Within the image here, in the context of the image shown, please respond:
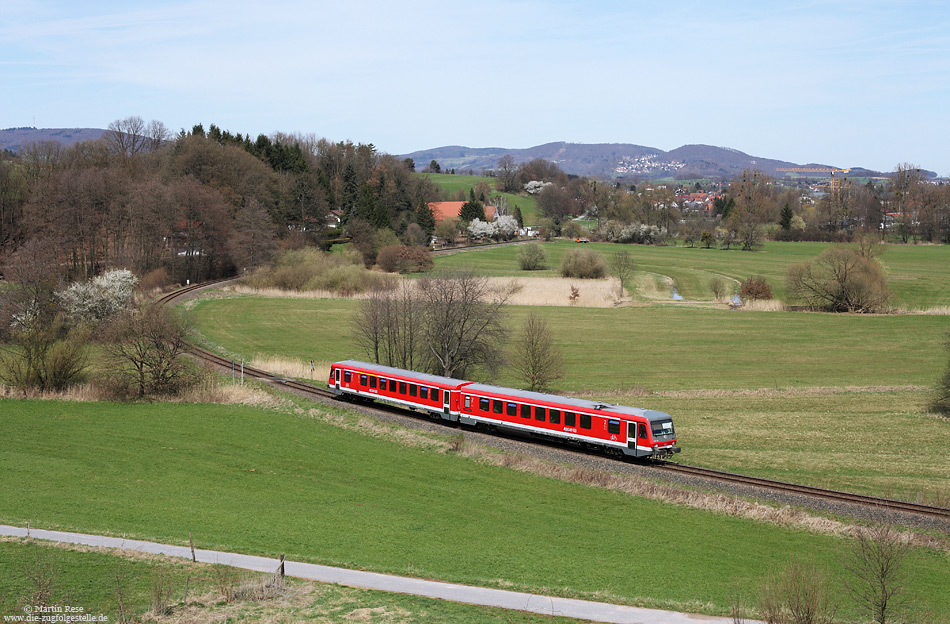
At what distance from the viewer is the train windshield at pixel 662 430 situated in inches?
1110

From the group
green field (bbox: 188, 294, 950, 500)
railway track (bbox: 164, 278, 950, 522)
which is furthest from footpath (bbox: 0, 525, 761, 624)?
green field (bbox: 188, 294, 950, 500)

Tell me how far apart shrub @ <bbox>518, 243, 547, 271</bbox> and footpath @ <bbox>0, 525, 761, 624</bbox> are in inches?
3724

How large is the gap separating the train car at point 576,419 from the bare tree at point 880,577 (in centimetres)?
916

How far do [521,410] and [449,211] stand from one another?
127 metres

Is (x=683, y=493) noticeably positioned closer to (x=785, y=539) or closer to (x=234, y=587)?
(x=785, y=539)

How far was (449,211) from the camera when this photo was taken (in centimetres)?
15525

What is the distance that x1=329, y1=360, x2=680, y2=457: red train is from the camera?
93.5ft

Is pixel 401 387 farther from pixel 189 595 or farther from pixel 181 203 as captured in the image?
pixel 181 203

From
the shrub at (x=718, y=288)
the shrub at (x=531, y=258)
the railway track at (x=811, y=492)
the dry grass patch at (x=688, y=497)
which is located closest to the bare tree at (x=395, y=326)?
the dry grass patch at (x=688, y=497)

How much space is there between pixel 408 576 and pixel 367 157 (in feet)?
412

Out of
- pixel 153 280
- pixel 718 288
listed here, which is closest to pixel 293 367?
pixel 153 280

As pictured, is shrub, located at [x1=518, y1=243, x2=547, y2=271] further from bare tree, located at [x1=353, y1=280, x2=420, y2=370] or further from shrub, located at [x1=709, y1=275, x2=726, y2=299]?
bare tree, located at [x1=353, y1=280, x2=420, y2=370]

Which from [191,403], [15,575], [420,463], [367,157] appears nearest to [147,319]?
[191,403]

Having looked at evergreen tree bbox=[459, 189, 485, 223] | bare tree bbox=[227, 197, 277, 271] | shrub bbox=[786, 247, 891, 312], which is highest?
evergreen tree bbox=[459, 189, 485, 223]
